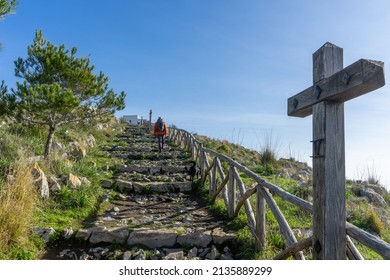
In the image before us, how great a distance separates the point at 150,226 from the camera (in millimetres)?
5957

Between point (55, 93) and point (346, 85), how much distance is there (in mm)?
7565

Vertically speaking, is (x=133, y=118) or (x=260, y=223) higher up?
(x=133, y=118)

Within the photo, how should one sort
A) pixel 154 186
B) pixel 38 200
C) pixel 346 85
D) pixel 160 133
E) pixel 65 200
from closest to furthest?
pixel 346 85 < pixel 38 200 < pixel 65 200 < pixel 154 186 < pixel 160 133

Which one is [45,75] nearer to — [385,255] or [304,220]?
[304,220]

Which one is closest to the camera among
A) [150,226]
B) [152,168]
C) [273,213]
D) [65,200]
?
[273,213]

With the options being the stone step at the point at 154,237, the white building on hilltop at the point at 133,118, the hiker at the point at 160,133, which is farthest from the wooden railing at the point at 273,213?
the white building on hilltop at the point at 133,118

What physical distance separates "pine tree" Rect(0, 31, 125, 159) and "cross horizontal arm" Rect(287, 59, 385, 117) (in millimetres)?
7011

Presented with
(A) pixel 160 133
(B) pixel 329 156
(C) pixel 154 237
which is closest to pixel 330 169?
(B) pixel 329 156

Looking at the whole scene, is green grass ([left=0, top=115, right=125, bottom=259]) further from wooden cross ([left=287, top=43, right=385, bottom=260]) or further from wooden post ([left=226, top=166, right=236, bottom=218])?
wooden cross ([left=287, top=43, right=385, bottom=260])

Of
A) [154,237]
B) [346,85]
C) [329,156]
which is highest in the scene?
[346,85]

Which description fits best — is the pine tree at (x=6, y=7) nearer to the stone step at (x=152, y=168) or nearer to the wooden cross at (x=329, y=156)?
the stone step at (x=152, y=168)

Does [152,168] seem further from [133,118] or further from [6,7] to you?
[133,118]

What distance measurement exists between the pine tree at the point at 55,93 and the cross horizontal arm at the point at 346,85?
276 inches

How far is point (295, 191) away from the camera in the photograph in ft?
28.9
